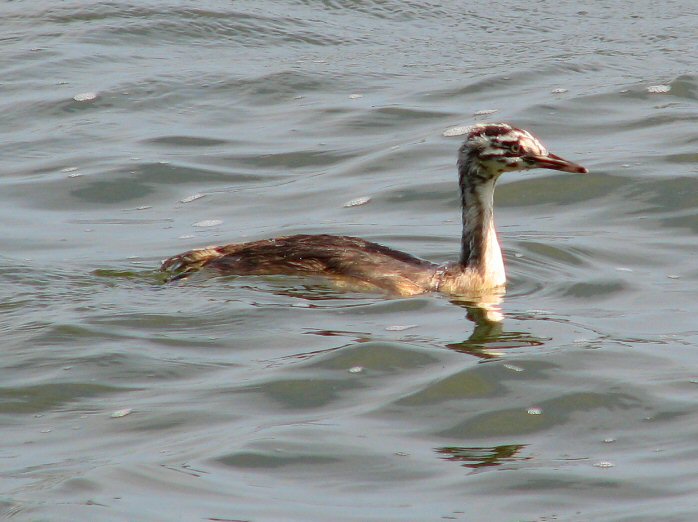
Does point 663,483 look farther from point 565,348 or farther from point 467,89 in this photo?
point 467,89

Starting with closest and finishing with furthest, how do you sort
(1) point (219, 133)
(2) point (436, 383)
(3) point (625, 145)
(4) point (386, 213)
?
(2) point (436, 383)
(4) point (386, 213)
(3) point (625, 145)
(1) point (219, 133)

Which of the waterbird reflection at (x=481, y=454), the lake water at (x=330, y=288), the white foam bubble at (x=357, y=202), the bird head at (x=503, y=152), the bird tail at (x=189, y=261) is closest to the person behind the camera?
the lake water at (x=330, y=288)

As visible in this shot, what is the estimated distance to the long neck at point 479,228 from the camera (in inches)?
470

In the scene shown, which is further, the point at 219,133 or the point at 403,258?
the point at 219,133

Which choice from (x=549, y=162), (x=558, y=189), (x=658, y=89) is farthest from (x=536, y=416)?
(x=658, y=89)

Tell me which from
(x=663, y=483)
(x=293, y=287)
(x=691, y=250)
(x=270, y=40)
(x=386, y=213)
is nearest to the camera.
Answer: (x=663, y=483)

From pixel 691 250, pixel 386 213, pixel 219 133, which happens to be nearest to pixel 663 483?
pixel 691 250

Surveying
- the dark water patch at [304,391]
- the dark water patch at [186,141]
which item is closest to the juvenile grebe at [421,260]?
the dark water patch at [304,391]

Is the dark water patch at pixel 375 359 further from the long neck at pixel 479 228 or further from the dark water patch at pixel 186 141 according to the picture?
the dark water patch at pixel 186 141

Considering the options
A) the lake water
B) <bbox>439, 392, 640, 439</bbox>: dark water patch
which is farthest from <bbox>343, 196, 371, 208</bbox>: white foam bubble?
<bbox>439, 392, 640, 439</bbox>: dark water patch

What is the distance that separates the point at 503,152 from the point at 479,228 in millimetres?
684

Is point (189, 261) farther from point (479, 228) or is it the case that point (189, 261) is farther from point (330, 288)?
point (479, 228)

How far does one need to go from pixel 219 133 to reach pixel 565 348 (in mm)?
8485

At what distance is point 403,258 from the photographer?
11.9 m
